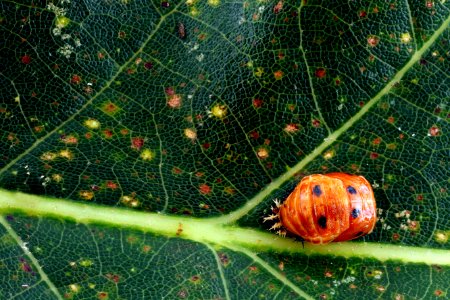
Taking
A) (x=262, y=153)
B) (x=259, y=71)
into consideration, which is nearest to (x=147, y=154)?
(x=262, y=153)

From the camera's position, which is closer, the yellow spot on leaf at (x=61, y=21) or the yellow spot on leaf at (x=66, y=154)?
the yellow spot on leaf at (x=61, y=21)

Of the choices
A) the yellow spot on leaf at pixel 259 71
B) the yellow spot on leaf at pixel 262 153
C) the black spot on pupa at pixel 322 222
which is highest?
the yellow spot on leaf at pixel 259 71

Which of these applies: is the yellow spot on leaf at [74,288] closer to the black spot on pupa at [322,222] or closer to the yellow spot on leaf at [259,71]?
the black spot on pupa at [322,222]

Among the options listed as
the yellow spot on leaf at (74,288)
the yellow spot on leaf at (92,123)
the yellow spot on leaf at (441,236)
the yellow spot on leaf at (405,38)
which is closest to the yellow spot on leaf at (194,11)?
the yellow spot on leaf at (92,123)

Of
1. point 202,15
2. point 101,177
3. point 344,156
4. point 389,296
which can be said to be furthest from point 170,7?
point 389,296

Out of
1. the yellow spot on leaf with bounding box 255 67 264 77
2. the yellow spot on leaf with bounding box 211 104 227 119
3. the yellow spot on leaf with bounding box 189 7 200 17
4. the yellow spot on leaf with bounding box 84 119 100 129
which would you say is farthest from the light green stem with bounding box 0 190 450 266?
the yellow spot on leaf with bounding box 189 7 200 17

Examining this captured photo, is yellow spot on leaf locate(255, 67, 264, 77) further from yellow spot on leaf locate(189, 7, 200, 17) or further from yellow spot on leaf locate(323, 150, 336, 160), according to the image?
yellow spot on leaf locate(323, 150, 336, 160)

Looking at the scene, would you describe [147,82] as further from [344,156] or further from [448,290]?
[448,290]
